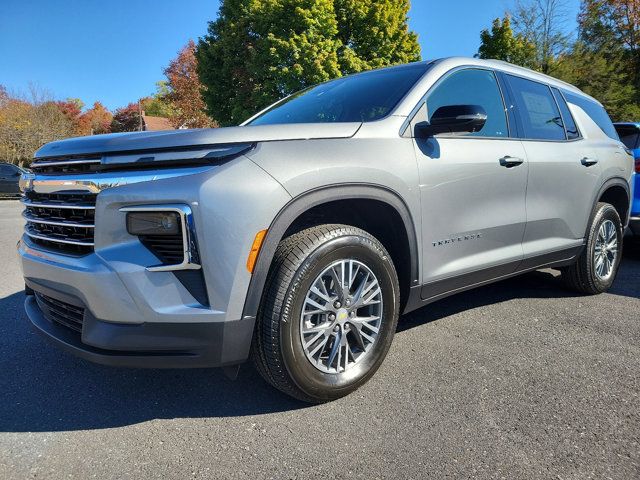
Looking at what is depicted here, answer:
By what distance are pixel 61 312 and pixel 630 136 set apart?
6.21 metres

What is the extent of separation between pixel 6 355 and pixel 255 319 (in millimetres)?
1918

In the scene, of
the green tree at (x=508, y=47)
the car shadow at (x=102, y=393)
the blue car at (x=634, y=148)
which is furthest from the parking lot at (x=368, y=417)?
the green tree at (x=508, y=47)

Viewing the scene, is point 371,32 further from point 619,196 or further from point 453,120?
point 453,120

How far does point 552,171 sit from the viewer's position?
3502mm

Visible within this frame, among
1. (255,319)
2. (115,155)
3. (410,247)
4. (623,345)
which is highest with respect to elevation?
(115,155)

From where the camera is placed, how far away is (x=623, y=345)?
10.2 feet

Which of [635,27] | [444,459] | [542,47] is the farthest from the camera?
[635,27]

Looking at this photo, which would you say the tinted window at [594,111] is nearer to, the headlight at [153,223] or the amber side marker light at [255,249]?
the amber side marker light at [255,249]

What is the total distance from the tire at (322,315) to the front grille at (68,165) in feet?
2.92

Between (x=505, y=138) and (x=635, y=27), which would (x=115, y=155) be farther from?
(x=635, y=27)

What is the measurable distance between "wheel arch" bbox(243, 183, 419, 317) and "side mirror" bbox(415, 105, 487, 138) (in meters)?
0.45

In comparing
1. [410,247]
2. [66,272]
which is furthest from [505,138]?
[66,272]

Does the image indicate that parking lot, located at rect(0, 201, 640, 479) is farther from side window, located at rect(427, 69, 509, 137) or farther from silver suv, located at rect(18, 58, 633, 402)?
side window, located at rect(427, 69, 509, 137)

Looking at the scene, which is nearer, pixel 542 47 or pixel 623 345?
pixel 623 345
